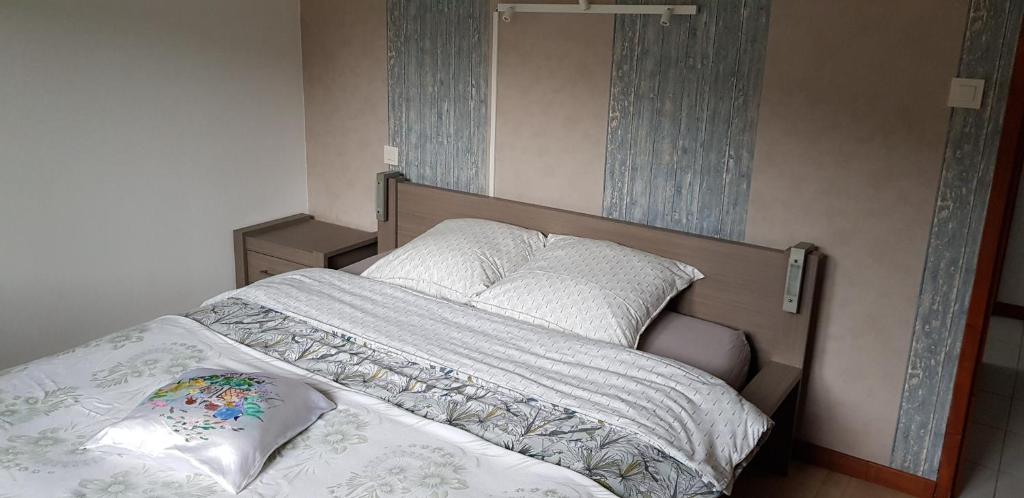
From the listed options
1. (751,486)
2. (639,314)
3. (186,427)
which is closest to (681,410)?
(639,314)

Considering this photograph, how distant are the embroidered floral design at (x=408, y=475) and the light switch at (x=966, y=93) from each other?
1.76 meters

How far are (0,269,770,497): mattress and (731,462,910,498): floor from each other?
2.30ft

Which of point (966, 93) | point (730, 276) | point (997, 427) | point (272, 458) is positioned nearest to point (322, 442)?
point (272, 458)

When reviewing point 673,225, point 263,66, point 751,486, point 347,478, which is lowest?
point 751,486

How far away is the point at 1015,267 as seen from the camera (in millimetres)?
4414

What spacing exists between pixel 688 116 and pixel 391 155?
1381 millimetres

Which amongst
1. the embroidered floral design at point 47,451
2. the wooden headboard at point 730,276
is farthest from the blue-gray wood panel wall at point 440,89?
the embroidered floral design at point 47,451

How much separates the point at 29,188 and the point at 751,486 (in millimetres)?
2724

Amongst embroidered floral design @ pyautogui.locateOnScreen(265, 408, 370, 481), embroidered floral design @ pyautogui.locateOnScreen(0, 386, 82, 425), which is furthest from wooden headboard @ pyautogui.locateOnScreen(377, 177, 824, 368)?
embroidered floral design @ pyautogui.locateOnScreen(0, 386, 82, 425)

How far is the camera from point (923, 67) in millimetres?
2363

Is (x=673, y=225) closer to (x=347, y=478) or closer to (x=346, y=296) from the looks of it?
(x=346, y=296)

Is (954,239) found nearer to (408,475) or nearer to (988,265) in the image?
(988,265)

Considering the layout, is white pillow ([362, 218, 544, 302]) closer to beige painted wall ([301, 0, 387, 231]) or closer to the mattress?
the mattress

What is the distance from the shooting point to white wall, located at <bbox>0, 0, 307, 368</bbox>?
2822 millimetres
